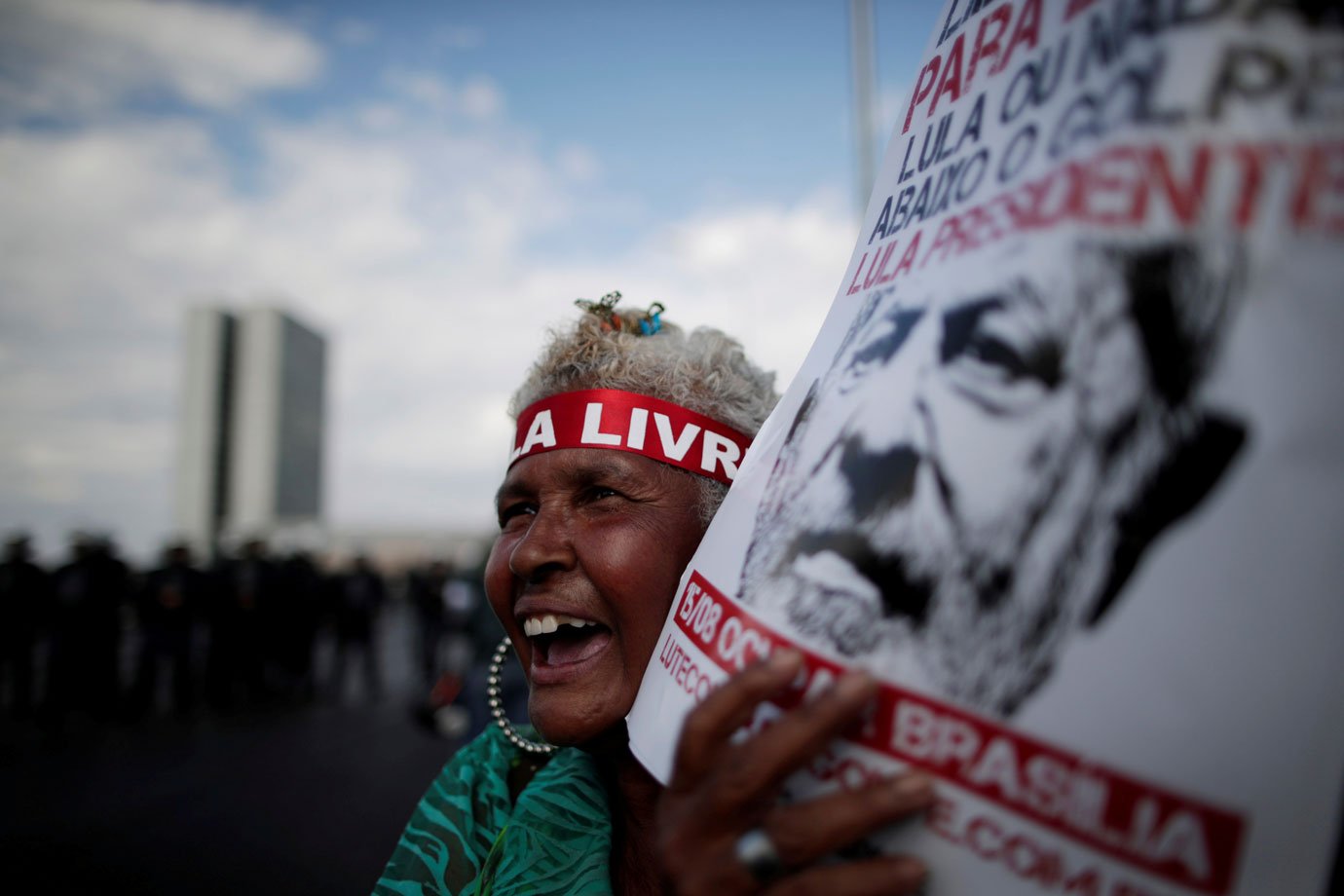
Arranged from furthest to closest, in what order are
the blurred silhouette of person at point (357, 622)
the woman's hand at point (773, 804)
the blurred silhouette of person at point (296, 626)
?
the blurred silhouette of person at point (357, 622) → the blurred silhouette of person at point (296, 626) → the woman's hand at point (773, 804)

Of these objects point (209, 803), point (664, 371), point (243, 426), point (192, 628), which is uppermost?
point (243, 426)

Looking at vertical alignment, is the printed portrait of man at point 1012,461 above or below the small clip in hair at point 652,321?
below

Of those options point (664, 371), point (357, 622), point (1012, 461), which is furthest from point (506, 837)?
point (357, 622)

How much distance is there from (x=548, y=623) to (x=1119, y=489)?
1.14 m

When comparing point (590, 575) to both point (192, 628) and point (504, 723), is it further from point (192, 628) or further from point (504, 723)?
point (192, 628)

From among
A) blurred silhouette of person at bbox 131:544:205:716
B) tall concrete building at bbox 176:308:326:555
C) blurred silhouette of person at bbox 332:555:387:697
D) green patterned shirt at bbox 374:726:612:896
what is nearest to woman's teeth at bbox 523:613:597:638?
green patterned shirt at bbox 374:726:612:896

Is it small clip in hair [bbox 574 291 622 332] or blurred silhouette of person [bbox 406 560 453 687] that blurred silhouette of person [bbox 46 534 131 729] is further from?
small clip in hair [bbox 574 291 622 332]

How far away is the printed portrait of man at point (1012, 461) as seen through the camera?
2.14ft

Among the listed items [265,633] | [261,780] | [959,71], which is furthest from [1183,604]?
[265,633]

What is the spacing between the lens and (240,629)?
10984 mm

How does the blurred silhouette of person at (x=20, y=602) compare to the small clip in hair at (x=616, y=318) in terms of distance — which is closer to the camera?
the small clip in hair at (x=616, y=318)

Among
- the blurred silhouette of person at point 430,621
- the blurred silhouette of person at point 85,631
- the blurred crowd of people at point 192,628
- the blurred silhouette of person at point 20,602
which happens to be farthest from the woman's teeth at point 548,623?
the blurred silhouette of person at point 430,621

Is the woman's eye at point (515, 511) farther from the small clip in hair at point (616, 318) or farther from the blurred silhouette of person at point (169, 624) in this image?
Answer: the blurred silhouette of person at point (169, 624)

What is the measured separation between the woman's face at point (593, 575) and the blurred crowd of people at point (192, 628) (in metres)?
5.74
